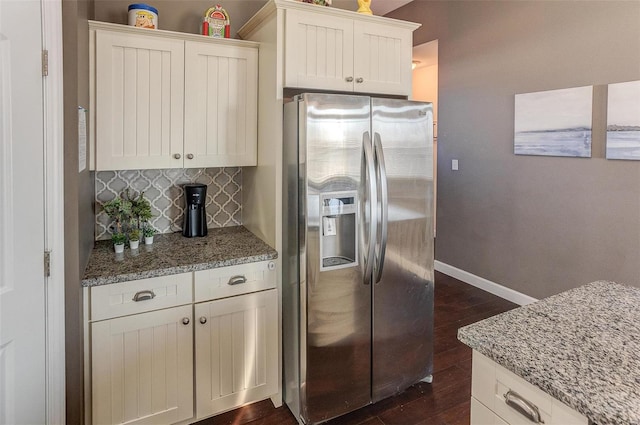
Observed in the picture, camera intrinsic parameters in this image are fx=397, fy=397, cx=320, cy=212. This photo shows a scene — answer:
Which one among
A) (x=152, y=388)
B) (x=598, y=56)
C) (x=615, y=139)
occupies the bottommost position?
(x=152, y=388)

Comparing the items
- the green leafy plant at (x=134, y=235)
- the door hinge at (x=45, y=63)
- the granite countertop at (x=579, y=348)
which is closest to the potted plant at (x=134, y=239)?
the green leafy plant at (x=134, y=235)

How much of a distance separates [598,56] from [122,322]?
3470 mm

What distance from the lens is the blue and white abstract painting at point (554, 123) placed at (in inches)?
116

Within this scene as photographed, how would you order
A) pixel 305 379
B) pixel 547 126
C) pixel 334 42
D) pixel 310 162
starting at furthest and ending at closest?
pixel 547 126
pixel 334 42
pixel 305 379
pixel 310 162

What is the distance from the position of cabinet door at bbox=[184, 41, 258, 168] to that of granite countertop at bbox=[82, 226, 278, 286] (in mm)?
445

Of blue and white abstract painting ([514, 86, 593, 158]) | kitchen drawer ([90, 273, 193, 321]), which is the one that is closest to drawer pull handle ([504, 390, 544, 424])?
kitchen drawer ([90, 273, 193, 321])

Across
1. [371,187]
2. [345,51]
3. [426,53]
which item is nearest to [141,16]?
[345,51]

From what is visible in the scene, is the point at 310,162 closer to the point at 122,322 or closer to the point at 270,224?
the point at 270,224

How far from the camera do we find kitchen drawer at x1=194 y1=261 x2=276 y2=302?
1.92 meters

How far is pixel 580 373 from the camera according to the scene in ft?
2.93

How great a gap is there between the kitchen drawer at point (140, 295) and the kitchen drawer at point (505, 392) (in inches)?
52.7

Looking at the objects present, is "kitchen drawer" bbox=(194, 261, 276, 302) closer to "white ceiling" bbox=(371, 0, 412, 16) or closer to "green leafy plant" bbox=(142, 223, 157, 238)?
"green leafy plant" bbox=(142, 223, 157, 238)

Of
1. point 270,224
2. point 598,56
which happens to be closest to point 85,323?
point 270,224

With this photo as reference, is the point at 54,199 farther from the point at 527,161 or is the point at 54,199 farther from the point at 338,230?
the point at 527,161
